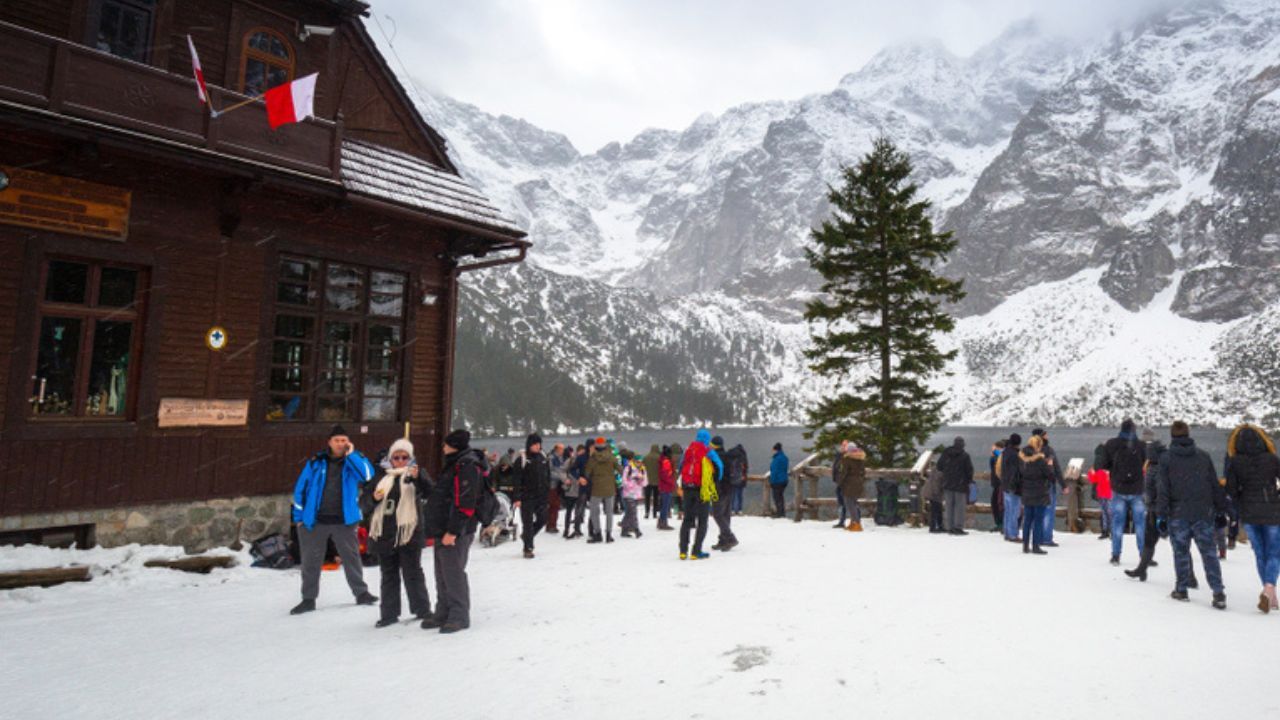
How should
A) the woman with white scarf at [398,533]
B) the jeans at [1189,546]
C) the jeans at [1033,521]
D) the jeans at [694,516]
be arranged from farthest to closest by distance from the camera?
the jeans at [1033,521] → the jeans at [694,516] → the jeans at [1189,546] → the woman with white scarf at [398,533]

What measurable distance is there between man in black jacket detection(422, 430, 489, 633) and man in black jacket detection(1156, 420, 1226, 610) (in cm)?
818

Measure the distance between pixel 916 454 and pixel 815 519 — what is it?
333cm

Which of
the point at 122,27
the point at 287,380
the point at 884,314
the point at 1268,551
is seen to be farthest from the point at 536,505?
the point at 884,314

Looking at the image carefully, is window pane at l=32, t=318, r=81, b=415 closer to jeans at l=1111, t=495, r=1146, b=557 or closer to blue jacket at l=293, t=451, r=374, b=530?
blue jacket at l=293, t=451, r=374, b=530

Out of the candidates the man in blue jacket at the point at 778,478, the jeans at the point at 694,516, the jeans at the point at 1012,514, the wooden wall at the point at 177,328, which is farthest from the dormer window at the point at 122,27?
the jeans at the point at 1012,514

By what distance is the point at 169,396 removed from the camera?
10.3 m

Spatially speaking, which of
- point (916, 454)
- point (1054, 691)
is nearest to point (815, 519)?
point (916, 454)

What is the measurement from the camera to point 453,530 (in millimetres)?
6871

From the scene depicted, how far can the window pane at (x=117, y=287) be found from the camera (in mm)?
9938

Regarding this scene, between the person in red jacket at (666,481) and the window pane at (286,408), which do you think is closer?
the window pane at (286,408)

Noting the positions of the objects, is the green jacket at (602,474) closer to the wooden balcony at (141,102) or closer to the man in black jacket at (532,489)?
the man in black jacket at (532,489)

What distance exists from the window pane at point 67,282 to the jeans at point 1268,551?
50.3 feet

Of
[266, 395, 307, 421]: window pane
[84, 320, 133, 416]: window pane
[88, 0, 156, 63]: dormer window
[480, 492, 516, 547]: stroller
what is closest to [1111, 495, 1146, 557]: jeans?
[480, 492, 516, 547]: stroller

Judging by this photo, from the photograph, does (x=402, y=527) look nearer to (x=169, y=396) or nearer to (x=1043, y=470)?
(x=169, y=396)
